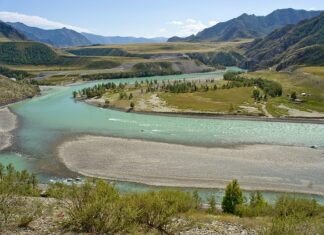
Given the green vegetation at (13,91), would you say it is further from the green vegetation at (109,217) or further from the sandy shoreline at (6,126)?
the green vegetation at (109,217)

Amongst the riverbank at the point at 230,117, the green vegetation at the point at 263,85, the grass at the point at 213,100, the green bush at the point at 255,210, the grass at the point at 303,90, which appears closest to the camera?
the green bush at the point at 255,210

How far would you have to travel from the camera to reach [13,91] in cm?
16638

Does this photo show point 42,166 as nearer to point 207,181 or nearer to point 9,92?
point 207,181

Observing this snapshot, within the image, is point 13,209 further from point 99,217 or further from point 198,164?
point 198,164

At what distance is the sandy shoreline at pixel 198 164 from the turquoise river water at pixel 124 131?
13.2 ft

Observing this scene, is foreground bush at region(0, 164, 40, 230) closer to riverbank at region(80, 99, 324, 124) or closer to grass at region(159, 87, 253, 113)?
riverbank at region(80, 99, 324, 124)

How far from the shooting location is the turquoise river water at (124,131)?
74.4 metres

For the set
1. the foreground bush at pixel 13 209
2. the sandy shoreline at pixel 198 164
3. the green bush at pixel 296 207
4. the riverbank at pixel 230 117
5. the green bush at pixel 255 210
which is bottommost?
the sandy shoreline at pixel 198 164

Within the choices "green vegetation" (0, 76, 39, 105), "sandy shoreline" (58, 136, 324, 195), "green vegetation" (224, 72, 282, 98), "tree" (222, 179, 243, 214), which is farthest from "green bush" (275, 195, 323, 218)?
"green vegetation" (0, 76, 39, 105)

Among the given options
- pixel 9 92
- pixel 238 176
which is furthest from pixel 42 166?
pixel 9 92

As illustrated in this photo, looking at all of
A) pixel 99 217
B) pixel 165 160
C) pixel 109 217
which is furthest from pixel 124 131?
pixel 109 217

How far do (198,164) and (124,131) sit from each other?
33.9 metres

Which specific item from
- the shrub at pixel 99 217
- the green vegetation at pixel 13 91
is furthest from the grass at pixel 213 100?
the shrub at pixel 99 217

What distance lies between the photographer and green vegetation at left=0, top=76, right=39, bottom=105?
154m
